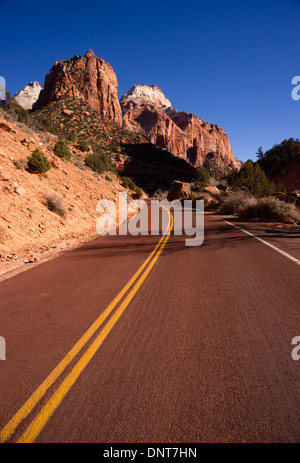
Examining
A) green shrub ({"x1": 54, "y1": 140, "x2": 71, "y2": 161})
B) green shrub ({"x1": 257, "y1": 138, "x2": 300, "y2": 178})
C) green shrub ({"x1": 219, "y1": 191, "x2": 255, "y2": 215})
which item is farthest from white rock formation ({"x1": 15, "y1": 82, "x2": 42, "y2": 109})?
green shrub ({"x1": 219, "y1": 191, "x2": 255, "y2": 215})

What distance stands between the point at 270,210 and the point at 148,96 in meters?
Result: 179

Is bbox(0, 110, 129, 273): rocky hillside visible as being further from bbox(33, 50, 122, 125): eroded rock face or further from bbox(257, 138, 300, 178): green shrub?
bbox(33, 50, 122, 125): eroded rock face

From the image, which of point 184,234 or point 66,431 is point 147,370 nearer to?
point 66,431

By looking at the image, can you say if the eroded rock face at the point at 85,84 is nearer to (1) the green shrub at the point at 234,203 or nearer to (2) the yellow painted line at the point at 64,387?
(1) the green shrub at the point at 234,203

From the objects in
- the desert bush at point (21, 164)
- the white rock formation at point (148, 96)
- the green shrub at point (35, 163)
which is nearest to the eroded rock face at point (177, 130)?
the white rock formation at point (148, 96)

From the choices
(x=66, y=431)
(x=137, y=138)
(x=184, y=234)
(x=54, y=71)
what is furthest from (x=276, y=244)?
(x=54, y=71)

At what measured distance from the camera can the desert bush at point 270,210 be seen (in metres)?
14.3

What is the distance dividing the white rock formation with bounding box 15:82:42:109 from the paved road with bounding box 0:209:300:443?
595 ft

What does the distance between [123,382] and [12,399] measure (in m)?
1.07

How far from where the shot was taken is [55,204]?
12422mm

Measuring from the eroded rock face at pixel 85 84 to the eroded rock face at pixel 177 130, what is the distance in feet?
84.7

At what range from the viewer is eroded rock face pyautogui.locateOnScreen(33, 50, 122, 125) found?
7681 cm

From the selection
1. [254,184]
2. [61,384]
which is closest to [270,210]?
[254,184]

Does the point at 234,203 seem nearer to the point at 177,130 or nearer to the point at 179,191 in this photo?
the point at 179,191
